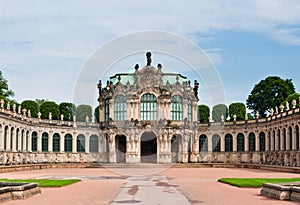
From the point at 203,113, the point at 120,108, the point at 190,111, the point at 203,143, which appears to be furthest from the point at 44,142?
the point at 203,113

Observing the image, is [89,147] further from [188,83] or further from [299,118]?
[299,118]

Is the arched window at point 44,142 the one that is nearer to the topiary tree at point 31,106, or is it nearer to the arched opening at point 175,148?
the topiary tree at point 31,106

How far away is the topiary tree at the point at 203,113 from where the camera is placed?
4134 inches

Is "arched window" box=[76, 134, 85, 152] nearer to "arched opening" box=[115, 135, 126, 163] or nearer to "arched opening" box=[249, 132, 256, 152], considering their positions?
"arched opening" box=[115, 135, 126, 163]

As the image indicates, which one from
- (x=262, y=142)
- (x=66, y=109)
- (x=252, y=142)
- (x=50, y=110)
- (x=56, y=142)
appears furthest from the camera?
(x=66, y=109)

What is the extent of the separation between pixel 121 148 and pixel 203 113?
72.4 feet

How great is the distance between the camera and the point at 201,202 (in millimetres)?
27000

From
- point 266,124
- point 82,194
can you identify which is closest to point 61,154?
point 266,124

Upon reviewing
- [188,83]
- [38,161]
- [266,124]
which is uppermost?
[188,83]

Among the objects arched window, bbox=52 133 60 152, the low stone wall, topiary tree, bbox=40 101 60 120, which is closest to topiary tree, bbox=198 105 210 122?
topiary tree, bbox=40 101 60 120

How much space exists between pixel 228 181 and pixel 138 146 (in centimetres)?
5027

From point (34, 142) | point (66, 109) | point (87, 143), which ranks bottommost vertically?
point (87, 143)

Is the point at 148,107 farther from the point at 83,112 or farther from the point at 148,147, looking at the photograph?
the point at 83,112

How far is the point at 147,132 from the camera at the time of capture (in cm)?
9119
